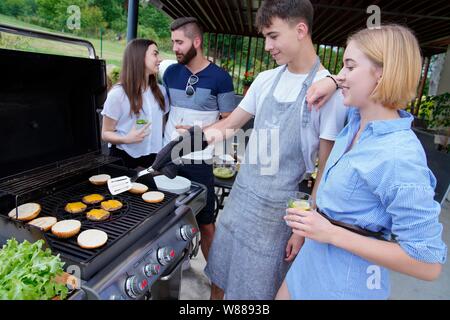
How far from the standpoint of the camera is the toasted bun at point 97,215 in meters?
1.28

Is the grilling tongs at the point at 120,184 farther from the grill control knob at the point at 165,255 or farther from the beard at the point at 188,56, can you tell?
the beard at the point at 188,56

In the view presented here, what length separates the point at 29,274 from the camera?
0.91 metres

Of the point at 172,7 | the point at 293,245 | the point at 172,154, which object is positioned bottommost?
the point at 293,245

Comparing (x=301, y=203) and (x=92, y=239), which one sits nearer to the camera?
(x=92, y=239)

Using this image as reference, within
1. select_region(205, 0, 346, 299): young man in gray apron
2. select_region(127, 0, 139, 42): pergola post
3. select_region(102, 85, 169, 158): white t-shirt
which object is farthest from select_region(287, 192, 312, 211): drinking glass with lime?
select_region(127, 0, 139, 42): pergola post

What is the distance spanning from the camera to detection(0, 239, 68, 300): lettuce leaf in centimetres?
87

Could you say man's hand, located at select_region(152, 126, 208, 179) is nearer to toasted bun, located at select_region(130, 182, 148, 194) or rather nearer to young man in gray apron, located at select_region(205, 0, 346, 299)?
toasted bun, located at select_region(130, 182, 148, 194)

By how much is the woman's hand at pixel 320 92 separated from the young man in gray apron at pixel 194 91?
104cm

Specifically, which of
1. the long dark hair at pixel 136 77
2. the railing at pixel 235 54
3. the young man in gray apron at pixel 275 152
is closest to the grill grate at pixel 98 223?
the young man in gray apron at pixel 275 152

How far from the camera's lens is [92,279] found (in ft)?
3.28

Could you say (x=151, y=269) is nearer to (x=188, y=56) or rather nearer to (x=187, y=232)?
(x=187, y=232)

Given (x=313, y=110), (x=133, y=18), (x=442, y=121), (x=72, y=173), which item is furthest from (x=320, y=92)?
(x=442, y=121)

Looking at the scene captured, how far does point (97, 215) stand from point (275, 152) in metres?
0.89

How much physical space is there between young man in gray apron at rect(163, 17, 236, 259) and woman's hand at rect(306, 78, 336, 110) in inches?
41.1
